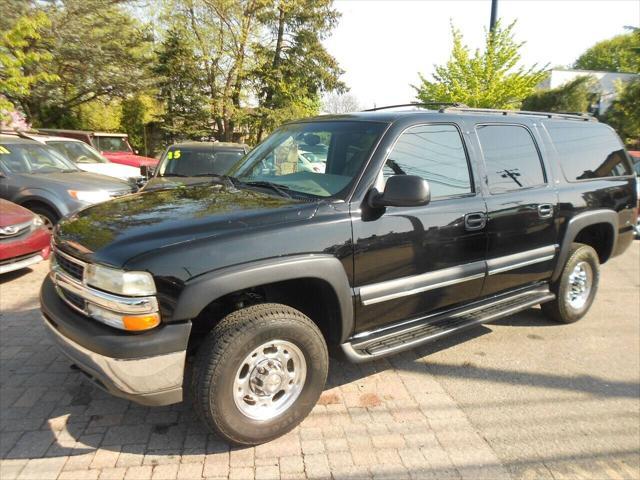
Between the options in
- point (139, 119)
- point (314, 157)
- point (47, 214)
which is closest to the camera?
point (314, 157)

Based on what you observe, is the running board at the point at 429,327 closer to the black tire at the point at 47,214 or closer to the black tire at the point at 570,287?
the black tire at the point at 570,287

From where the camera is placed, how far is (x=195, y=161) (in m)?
7.97

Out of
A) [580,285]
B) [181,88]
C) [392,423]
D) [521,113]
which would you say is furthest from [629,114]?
[181,88]

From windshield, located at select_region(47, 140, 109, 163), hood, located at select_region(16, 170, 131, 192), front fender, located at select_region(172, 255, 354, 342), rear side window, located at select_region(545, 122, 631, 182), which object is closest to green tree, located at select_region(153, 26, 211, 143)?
windshield, located at select_region(47, 140, 109, 163)

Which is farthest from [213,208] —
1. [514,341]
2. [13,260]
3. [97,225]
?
[13,260]

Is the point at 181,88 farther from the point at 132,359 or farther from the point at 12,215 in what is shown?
the point at 132,359

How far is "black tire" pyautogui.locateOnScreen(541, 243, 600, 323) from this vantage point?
4.38 metres

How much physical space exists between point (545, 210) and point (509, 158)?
0.58 m

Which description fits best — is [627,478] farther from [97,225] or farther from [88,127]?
[88,127]

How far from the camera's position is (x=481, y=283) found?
11.8 feet

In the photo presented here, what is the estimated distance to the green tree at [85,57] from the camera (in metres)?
16.2

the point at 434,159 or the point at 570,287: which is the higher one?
the point at 434,159

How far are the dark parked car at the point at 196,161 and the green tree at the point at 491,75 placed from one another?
21.5ft

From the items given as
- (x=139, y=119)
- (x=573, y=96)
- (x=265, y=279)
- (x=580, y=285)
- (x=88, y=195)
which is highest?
(x=573, y=96)
